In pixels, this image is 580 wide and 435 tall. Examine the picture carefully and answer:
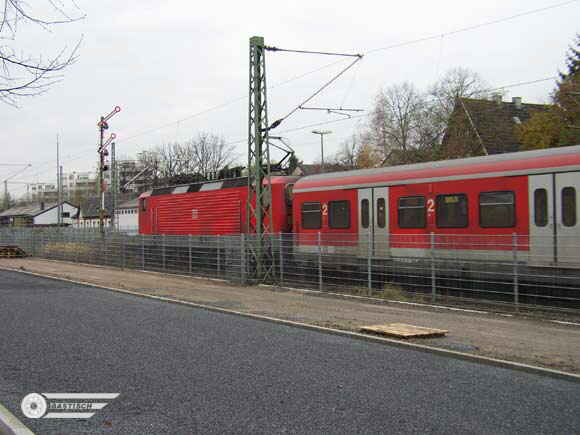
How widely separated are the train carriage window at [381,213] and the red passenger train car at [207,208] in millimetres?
5688

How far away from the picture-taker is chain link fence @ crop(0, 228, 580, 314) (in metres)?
12.5

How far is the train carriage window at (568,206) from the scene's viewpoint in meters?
13.5

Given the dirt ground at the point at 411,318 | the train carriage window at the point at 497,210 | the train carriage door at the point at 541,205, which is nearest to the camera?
the dirt ground at the point at 411,318

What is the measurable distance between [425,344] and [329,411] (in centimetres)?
369

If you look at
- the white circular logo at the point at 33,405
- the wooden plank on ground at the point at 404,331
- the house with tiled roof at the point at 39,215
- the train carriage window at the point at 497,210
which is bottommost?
the wooden plank on ground at the point at 404,331

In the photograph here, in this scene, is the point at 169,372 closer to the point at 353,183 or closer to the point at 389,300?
the point at 389,300

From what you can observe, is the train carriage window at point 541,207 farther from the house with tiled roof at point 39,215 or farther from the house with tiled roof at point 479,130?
the house with tiled roof at point 39,215

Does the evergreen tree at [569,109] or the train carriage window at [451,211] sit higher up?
the evergreen tree at [569,109]

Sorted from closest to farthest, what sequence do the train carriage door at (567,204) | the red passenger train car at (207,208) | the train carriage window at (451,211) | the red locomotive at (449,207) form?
the train carriage door at (567,204), the red locomotive at (449,207), the train carriage window at (451,211), the red passenger train car at (207,208)

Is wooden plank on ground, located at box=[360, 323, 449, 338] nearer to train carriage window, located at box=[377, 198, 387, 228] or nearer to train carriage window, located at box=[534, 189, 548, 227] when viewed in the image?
train carriage window, located at box=[534, 189, 548, 227]

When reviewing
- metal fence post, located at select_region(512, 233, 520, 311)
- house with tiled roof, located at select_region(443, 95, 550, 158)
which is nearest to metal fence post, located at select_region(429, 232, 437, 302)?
metal fence post, located at select_region(512, 233, 520, 311)

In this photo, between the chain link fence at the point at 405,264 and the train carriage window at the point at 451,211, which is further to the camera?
the train carriage window at the point at 451,211

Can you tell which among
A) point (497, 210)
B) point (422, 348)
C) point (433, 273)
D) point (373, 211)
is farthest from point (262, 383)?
point (373, 211)

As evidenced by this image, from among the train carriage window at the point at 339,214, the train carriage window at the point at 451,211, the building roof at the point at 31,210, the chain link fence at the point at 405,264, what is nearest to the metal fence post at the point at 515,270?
the chain link fence at the point at 405,264
